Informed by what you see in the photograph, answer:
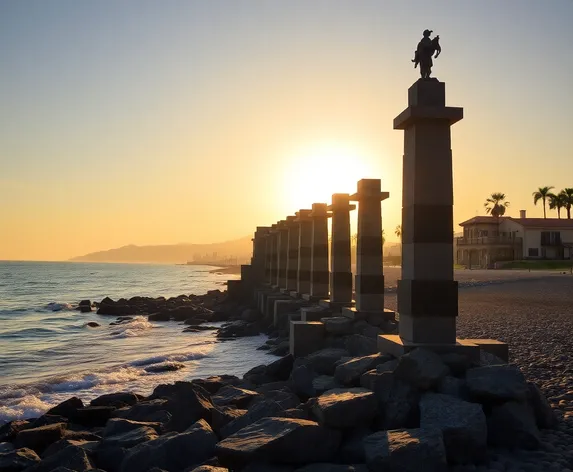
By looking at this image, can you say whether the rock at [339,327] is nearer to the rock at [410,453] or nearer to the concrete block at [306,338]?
the concrete block at [306,338]

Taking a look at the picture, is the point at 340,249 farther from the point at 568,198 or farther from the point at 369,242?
the point at 568,198

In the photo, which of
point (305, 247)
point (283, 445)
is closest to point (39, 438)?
point (283, 445)

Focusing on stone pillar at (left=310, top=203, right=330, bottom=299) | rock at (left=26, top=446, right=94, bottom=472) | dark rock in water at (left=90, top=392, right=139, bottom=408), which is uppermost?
stone pillar at (left=310, top=203, right=330, bottom=299)

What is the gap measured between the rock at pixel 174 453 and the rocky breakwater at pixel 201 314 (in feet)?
49.9

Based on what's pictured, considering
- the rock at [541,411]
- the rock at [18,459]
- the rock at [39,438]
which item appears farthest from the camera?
the rock at [39,438]

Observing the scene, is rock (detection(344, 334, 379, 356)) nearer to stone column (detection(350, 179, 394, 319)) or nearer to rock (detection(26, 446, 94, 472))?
stone column (detection(350, 179, 394, 319))

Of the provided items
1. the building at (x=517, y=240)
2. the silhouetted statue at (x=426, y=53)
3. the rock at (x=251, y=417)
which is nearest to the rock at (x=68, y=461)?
the rock at (x=251, y=417)

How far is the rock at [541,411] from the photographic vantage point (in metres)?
6.54

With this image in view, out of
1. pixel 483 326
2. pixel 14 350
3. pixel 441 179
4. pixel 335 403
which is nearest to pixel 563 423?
pixel 335 403

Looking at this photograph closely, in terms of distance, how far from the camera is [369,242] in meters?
13.5

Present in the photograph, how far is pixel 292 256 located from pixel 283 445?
17855 mm

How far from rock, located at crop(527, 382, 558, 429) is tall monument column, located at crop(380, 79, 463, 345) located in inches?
64.4

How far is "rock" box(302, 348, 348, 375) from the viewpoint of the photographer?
9.44 meters

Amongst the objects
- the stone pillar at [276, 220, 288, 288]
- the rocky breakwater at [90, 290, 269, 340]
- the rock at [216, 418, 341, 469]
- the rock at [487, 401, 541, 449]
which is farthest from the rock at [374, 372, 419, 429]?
the stone pillar at [276, 220, 288, 288]
